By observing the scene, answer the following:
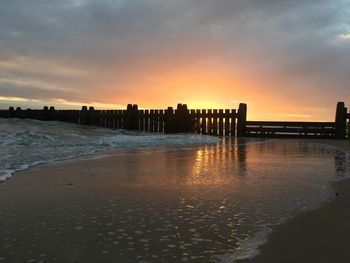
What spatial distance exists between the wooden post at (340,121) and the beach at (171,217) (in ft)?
45.9

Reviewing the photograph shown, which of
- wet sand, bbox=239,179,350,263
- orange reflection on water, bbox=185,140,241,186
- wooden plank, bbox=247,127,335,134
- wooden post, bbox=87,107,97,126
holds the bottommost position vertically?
wet sand, bbox=239,179,350,263

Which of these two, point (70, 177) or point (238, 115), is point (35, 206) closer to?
point (70, 177)

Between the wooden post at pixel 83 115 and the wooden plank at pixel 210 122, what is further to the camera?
the wooden post at pixel 83 115

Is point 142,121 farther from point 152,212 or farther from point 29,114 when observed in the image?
point 152,212

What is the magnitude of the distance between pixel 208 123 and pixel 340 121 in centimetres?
666

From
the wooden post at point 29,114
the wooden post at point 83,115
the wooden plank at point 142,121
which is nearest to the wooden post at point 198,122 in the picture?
the wooden plank at point 142,121

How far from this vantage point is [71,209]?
3.72 meters

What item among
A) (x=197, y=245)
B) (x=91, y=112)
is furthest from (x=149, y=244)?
(x=91, y=112)

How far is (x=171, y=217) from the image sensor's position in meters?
3.47

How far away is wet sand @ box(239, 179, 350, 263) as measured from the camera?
2492 millimetres

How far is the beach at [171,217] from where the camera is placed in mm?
2592

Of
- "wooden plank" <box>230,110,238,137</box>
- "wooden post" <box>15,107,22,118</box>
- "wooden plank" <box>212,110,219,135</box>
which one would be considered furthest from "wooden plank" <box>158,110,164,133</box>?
"wooden post" <box>15,107,22,118</box>

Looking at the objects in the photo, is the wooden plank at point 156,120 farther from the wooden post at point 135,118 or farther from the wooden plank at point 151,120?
the wooden post at point 135,118

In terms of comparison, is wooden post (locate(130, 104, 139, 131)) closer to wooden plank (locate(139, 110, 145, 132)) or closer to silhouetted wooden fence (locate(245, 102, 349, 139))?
wooden plank (locate(139, 110, 145, 132))
